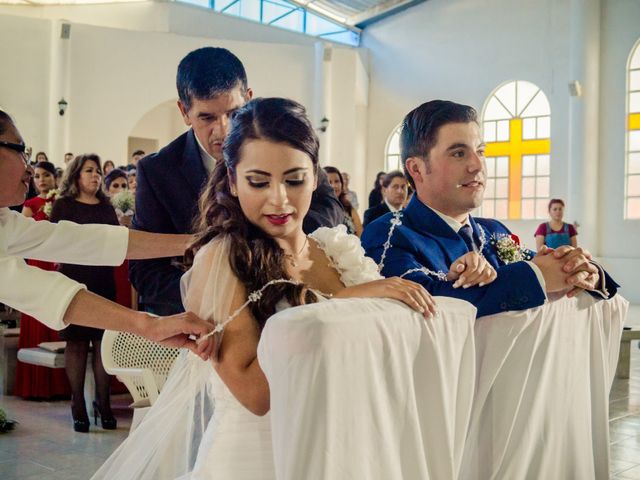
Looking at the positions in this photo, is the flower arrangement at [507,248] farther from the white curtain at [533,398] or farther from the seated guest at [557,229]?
the seated guest at [557,229]

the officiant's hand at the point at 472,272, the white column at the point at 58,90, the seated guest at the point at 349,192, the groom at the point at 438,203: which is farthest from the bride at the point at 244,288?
the white column at the point at 58,90

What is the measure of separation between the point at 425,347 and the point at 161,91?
51.3 ft

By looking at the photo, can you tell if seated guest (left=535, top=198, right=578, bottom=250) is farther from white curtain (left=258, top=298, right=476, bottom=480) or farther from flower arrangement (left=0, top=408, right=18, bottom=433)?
white curtain (left=258, top=298, right=476, bottom=480)

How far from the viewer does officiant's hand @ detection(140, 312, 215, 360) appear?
6.11ft

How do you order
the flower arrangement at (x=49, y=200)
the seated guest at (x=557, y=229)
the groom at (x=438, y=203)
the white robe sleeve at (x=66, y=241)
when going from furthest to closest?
1. the seated guest at (x=557, y=229)
2. the flower arrangement at (x=49, y=200)
3. the groom at (x=438, y=203)
4. the white robe sleeve at (x=66, y=241)

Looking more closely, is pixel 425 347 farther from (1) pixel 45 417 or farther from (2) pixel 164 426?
(1) pixel 45 417

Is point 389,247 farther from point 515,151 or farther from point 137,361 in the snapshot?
point 515,151

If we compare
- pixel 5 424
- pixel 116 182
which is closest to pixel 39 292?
pixel 5 424

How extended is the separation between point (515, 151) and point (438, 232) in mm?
Answer: 14637

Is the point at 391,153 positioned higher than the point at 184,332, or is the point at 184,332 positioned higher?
the point at 391,153

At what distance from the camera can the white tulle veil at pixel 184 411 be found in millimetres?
1965

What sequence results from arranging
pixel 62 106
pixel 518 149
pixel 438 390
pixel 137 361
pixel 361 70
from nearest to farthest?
1. pixel 438 390
2. pixel 137 361
3. pixel 62 106
4. pixel 518 149
5. pixel 361 70

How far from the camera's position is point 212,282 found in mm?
1945

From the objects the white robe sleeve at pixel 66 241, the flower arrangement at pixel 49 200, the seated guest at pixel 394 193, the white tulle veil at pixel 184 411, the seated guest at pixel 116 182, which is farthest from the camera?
the seated guest at pixel 116 182
